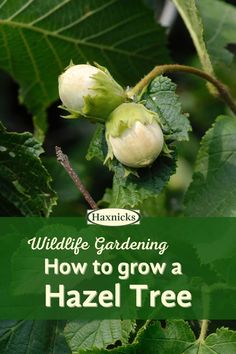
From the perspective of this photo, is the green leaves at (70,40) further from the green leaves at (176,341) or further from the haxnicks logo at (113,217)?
the green leaves at (176,341)

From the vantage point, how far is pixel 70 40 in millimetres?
1919

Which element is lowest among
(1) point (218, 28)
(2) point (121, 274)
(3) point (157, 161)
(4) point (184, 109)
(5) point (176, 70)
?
(2) point (121, 274)

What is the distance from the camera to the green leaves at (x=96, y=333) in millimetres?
1453

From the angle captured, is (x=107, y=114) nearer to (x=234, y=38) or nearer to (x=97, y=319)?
(x=97, y=319)

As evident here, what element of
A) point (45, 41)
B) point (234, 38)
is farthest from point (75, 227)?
point (234, 38)

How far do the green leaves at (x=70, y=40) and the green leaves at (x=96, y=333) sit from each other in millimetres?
613

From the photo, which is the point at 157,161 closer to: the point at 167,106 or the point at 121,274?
the point at 167,106

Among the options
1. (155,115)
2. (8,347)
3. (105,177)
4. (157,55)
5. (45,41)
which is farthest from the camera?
(105,177)

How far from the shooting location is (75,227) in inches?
61.6

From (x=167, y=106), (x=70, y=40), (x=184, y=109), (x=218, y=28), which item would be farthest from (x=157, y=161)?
(x=184, y=109)

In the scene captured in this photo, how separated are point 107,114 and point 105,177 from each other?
1.80 meters

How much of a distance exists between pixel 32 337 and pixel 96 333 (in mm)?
131

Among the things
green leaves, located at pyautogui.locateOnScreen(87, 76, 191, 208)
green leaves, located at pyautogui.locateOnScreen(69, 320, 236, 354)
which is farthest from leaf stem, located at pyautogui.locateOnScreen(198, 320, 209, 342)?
green leaves, located at pyautogui.locateOnScreen(87, 76, 191, 208)

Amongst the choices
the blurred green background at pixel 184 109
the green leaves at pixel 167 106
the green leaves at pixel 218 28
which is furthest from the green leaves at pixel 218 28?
the green leaves at pixel 167 106
